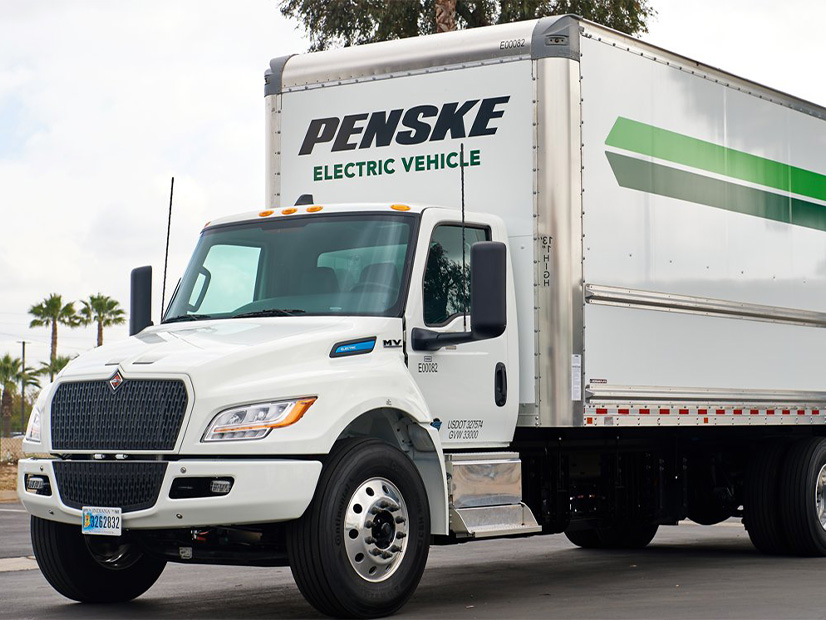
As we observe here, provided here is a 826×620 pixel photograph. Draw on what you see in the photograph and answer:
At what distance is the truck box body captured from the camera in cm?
1034

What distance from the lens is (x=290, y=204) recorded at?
38.2 ft

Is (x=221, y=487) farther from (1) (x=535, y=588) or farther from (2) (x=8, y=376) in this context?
(2) (x=8, y=376)

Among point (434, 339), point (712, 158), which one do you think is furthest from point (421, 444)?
point (712, 158)

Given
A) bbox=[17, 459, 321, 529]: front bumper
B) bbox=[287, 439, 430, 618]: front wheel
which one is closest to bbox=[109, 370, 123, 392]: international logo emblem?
bbox=[17, 459, 321, 529]: front bumper

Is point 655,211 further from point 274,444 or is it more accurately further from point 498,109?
point 274,444

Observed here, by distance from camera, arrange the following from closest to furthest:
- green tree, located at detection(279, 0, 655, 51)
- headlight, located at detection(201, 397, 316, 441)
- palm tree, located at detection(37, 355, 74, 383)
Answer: headlight, located at detection(201, 397, 316, 441) < green tree, located at detection(279, 0, 655, 51) < palm tree, located at detection(37, 355, 74, 383)

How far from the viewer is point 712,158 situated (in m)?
12.3

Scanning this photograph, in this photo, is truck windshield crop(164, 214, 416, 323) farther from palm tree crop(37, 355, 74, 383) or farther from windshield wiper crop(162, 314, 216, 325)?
palm tree crop(37, 355, 74, 383)

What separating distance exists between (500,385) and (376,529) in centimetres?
176

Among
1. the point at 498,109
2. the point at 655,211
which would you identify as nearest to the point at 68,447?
the point at 498,109

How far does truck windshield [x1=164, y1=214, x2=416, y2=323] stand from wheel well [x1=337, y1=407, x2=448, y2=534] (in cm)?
A: 74

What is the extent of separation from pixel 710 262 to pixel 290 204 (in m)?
3.65

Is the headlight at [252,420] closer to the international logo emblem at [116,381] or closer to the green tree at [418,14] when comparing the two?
the international logo emblem at [116,381]

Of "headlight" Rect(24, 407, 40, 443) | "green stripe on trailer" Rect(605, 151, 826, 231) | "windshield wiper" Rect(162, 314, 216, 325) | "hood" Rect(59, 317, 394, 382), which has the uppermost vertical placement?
"green stripe on trailer" Rect(605, 151, 826, 231)
